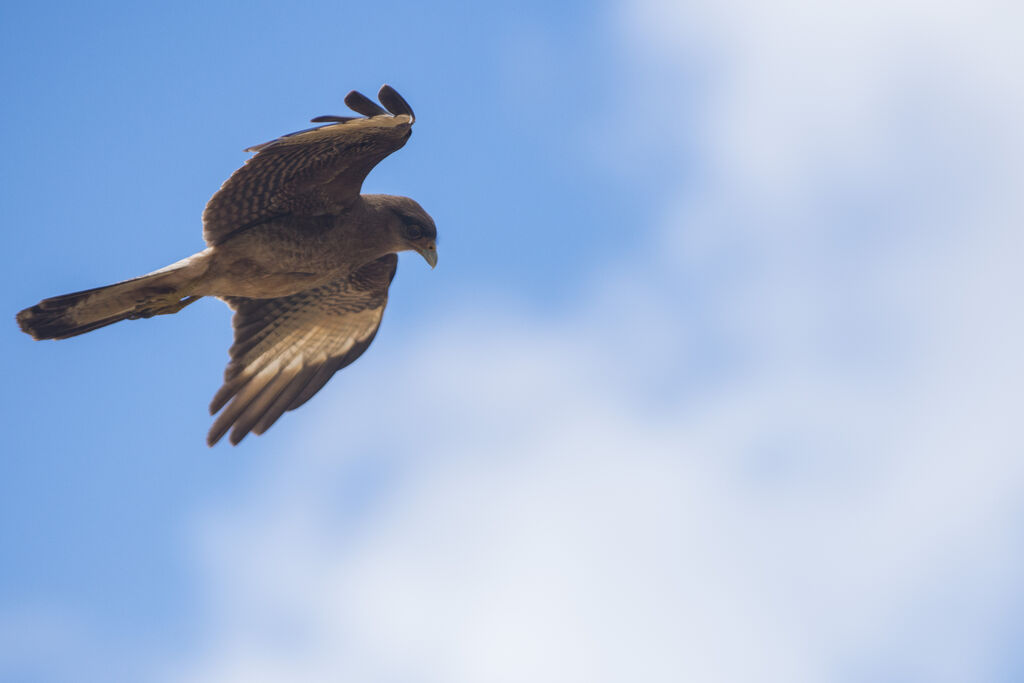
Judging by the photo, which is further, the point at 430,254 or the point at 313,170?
the point at 430,254

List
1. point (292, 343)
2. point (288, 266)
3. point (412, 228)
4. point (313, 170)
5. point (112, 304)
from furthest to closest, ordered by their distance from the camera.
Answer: point (292, 343)
point (412, 228)
point (288, 266)
point (313, 170)
point (112, 304)

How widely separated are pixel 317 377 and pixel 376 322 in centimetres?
77

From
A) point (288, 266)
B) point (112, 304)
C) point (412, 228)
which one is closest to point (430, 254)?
point (412, 228)

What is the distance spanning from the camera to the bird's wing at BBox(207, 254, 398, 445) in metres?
8.74

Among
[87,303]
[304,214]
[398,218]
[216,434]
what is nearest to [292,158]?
[304,214]

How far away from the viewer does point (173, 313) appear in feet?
26.7

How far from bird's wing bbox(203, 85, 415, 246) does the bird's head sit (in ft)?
1.53

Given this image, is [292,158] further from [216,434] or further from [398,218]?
[216,434]

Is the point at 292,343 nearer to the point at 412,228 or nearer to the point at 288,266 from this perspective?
the point at 288,266

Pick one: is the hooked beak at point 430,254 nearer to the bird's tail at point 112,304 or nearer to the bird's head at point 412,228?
the bird's head at point 412,228

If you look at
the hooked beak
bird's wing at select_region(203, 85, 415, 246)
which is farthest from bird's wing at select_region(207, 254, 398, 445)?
bird's wing at select_region(203, 85, 415, 246)

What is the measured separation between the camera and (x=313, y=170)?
25.9 feet

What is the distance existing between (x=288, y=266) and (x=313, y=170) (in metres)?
0.79

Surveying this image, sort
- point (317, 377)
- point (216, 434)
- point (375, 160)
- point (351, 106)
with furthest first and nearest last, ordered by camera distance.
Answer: point (317, 377)
point (216, 434)
point (375, 160)
point (351, 106)
